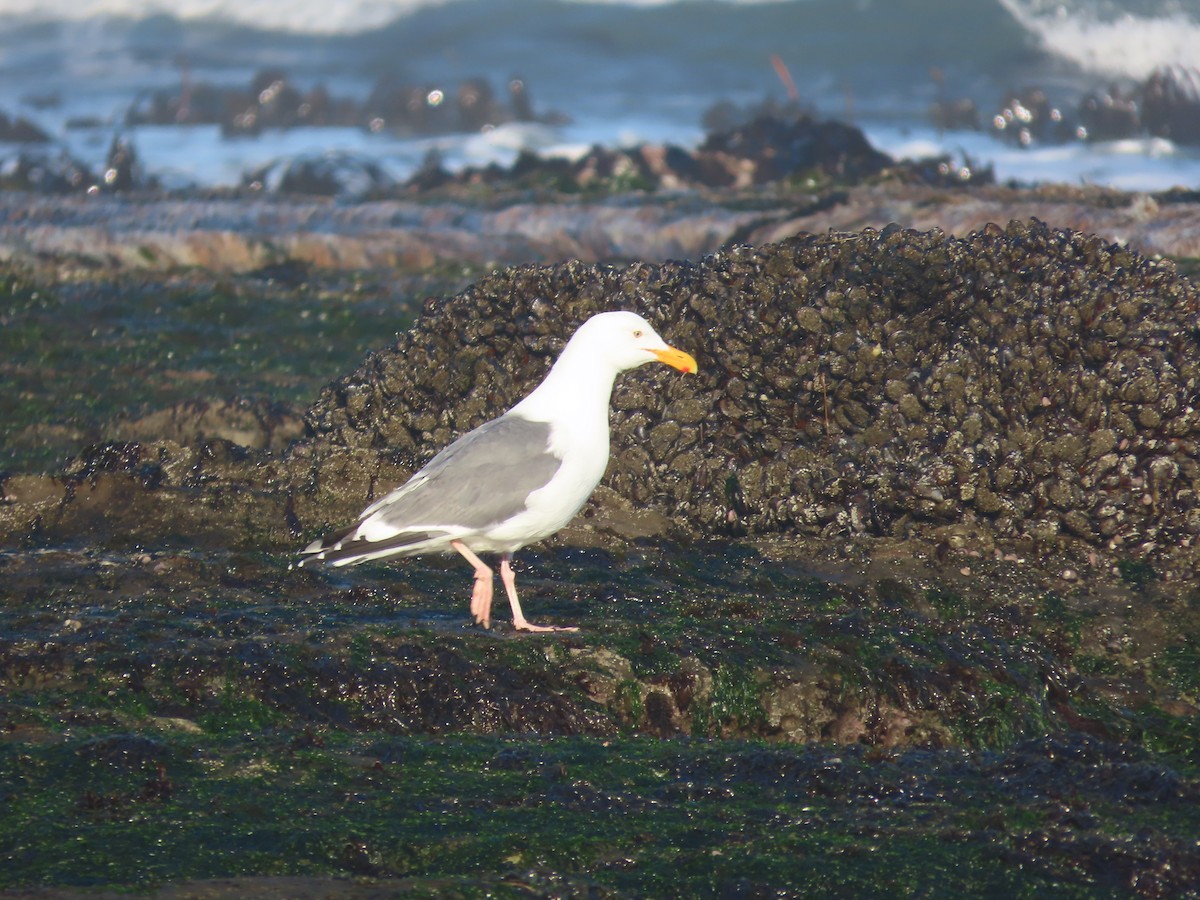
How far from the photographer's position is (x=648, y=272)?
872 centimetres

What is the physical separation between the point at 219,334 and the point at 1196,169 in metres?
17.6

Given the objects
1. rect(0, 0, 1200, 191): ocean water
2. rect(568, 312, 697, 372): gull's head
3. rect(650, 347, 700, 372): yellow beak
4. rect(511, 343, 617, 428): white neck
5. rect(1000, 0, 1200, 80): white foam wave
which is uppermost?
rect(568, 312, 697, 372): gull's head

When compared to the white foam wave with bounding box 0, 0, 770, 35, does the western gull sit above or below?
above

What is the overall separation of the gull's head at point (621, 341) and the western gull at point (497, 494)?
13 centimetres

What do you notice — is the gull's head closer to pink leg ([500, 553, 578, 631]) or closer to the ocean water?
pink leg ([500, 553, 578, 631])

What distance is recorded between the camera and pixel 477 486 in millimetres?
6344

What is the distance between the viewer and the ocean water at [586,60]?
31141 millimetres

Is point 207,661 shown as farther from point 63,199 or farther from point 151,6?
point 151,6

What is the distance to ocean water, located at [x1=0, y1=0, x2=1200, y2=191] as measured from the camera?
3114 centimetres

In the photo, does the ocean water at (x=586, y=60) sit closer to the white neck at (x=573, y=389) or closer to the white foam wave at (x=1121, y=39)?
the white foam wave at (x=1121, y=39)

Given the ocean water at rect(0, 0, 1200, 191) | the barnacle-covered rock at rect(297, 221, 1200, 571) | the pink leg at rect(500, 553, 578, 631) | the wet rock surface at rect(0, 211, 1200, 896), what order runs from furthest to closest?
the ocean water at rect(0, 0, 1200, 191) < the barnacle-covered rock at rect(297, 221, 1200, 571) < the pink leg at rect(500, 553, 578, 631) < the wet rock surface at rect(0, 211, 1200, 896)

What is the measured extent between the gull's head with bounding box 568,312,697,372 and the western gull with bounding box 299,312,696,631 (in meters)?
0.13

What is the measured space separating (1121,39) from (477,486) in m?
32.5

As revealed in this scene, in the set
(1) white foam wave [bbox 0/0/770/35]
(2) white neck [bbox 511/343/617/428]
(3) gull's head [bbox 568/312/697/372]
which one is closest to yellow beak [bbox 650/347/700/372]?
(3) gull's head [bbox 568/312/697/372]
